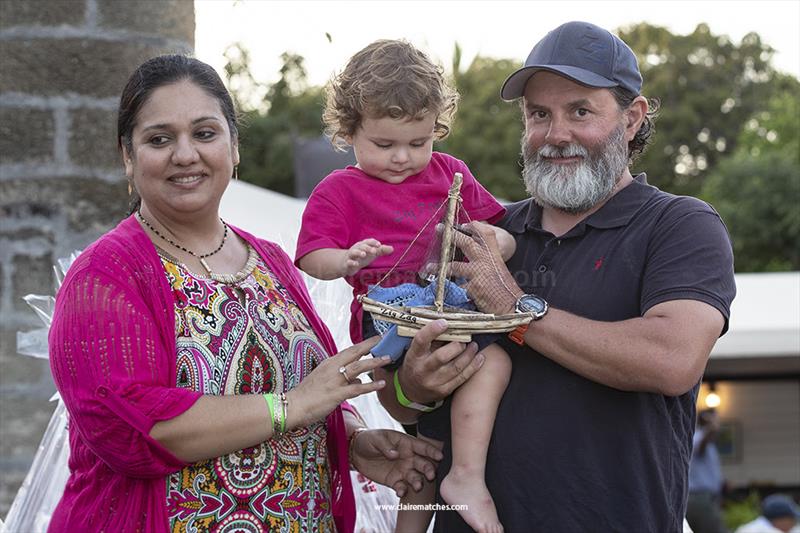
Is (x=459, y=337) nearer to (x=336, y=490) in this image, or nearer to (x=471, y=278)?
(x=471, y=278)

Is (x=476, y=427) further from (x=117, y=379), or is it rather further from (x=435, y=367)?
(x=117, y=379)

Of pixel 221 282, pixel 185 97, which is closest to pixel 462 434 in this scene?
pixel 221 282

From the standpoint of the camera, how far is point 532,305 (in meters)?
2.76

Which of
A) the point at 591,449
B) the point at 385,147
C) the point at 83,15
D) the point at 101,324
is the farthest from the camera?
the point at 83,15

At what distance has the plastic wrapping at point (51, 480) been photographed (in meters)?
3.46

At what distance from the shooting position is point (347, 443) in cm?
327

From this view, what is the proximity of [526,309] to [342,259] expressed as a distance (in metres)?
0.56

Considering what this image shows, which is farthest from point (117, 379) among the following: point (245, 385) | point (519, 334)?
point (519, 334)

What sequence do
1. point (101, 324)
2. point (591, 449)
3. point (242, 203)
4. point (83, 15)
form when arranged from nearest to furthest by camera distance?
1. point (101, 324)
2. point (591, 449)
3. point (83, 15)
4. point (242, 203)

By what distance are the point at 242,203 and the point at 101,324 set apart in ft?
12.3

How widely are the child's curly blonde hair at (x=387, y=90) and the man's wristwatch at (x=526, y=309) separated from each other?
0.68m

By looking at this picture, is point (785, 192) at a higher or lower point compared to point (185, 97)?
lower

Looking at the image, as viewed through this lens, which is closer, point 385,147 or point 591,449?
point 591,449

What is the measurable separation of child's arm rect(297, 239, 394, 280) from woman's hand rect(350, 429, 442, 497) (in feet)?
1.92
